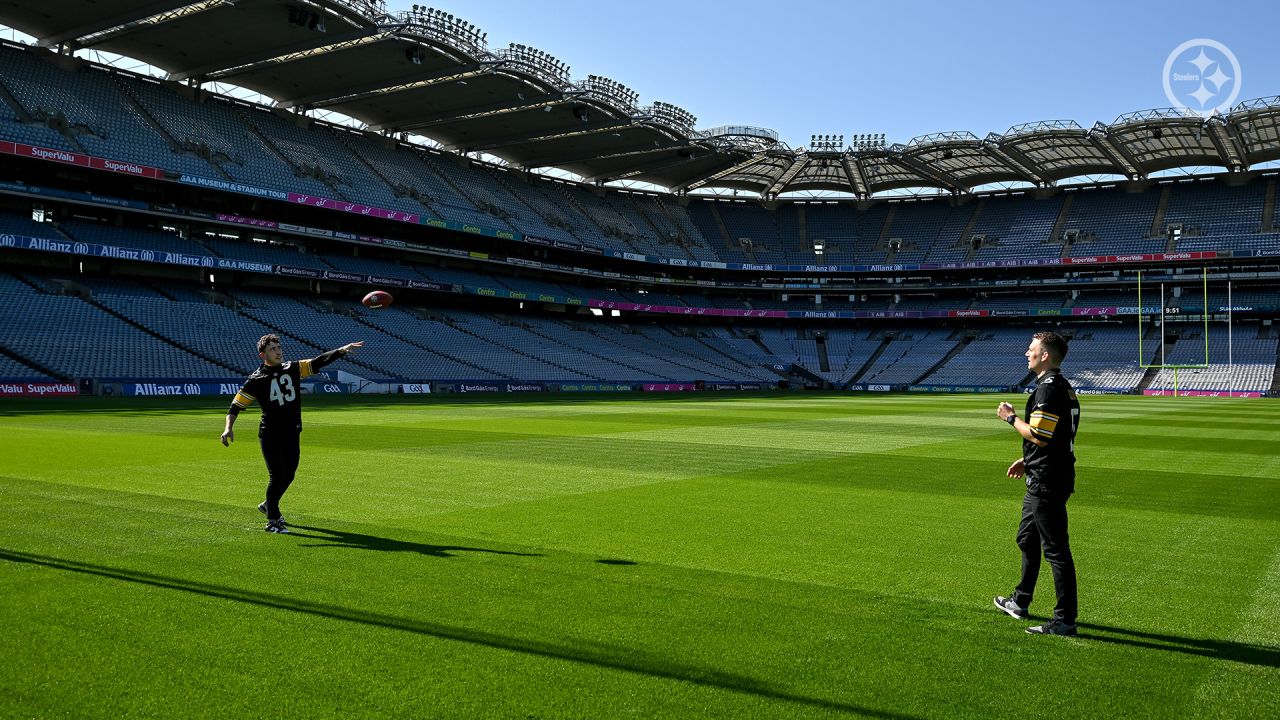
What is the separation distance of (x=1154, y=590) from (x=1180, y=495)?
23.6 feet

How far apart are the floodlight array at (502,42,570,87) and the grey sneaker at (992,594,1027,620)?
56.7 metres

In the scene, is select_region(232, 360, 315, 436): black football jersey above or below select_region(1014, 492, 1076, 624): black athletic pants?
above

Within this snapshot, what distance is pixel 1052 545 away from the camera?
20.2ft

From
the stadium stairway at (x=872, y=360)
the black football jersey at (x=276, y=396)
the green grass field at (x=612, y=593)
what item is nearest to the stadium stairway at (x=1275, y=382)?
the stadium stairway at (x=872, y=360)

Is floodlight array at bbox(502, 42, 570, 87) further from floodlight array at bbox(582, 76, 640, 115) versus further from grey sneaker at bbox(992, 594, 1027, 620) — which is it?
grey sneaker at bbox(992, 594, 1027, 620)

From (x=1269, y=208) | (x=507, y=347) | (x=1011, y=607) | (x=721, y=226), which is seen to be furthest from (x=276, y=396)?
(x=1269, y=208)

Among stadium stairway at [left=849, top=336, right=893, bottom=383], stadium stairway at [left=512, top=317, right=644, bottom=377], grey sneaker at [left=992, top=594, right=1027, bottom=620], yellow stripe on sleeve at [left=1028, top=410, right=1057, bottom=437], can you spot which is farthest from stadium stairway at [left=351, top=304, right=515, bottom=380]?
yellow stripe on sleeve at [left=1028, top=410, right=1057, bottom=437]

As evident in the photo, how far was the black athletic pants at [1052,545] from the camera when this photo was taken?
6.10 m

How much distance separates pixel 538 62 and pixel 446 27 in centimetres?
765

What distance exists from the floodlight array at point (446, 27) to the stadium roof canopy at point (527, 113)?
11cm

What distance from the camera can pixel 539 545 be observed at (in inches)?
352

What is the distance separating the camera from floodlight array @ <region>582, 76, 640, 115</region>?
65.5 metres

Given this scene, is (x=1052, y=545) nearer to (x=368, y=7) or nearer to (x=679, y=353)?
(x=368, y=7)

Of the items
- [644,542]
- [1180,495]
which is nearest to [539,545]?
[644,542]
